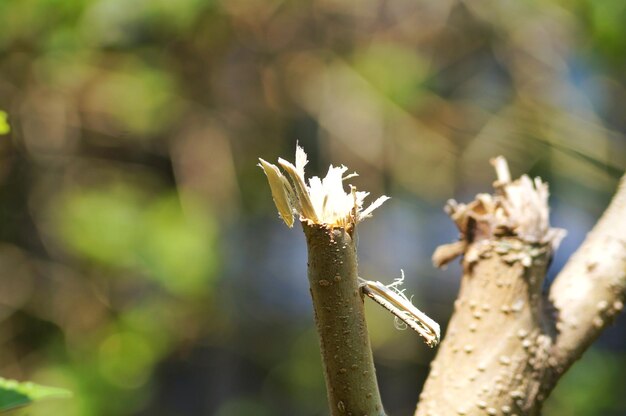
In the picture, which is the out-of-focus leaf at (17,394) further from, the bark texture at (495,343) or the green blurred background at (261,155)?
the green blurred background at (261,155)

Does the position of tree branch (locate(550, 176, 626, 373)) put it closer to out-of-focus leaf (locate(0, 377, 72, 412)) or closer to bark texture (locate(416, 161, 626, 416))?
bark texture (locate(416, 161, 626, 416))

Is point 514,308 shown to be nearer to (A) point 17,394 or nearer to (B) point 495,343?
(B) point 495,343

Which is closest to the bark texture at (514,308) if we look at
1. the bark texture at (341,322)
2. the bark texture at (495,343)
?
the bark texture at (495,343)

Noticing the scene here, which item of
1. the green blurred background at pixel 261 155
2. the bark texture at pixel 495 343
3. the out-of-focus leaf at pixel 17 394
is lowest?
the out-of-focus leaf at pixel 17 394

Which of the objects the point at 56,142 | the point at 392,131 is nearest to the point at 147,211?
the point at 56,142

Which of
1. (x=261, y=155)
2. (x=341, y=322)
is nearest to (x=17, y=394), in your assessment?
(x=341, y=322)

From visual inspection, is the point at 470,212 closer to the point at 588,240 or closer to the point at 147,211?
the point at 588,240
